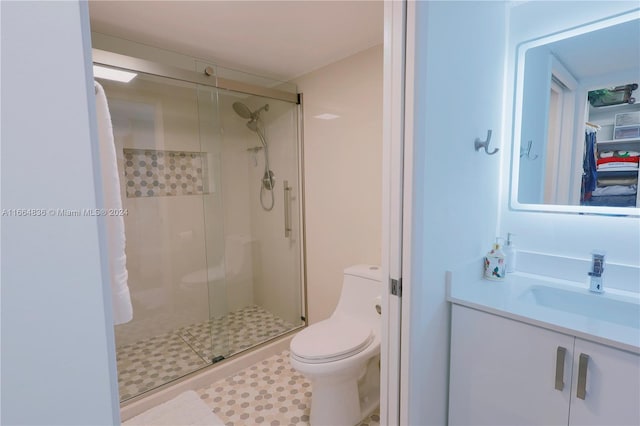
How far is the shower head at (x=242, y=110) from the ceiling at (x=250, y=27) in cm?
37

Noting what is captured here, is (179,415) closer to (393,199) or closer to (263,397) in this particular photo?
(263,397)

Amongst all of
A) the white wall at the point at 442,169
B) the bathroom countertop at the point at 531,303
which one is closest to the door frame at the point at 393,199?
the white wall at the point at 442,169

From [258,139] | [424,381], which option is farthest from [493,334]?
[258,139]

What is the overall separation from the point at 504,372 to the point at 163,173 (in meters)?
2.54

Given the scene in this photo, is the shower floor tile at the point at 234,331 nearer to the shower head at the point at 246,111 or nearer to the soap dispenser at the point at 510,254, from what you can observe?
the shower head at the point at 246,111

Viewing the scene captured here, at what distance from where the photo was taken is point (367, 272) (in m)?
1.95

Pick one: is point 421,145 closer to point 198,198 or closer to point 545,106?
point 545,106

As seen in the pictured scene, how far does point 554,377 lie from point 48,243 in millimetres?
1471

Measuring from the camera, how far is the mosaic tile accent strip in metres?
2.35

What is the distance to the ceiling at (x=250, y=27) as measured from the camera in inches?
62.9

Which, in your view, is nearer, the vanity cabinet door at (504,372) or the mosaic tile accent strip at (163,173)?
the vanity cabinet door at (504,372)

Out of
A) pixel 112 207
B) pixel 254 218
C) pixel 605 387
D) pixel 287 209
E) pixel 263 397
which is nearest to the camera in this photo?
pixel 112 207

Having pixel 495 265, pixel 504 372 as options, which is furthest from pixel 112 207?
pixel 495 265

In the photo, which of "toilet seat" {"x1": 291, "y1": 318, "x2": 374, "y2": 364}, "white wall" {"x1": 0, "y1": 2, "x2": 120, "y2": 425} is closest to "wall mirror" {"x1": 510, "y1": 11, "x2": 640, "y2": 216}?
"toilet seat" {"x1": 291, "y1": 318, "x2": 374, "y2": 364}
